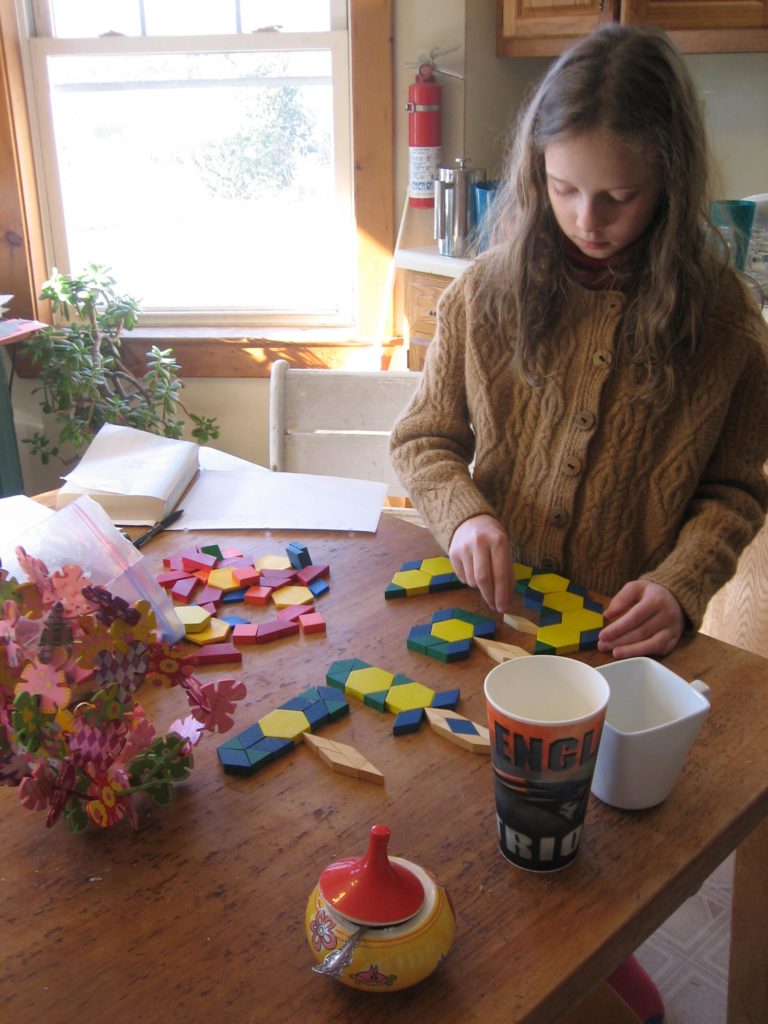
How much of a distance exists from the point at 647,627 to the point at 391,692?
0.29 meters

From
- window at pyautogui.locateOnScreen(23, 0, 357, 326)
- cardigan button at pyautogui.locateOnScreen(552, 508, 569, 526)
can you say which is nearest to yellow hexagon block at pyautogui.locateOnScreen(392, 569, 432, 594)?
cardigan button at pyautogui.locateOnScreen(552, 508, 569, 526)

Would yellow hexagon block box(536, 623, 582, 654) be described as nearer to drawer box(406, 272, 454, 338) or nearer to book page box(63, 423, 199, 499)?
book page box(63, 423, 199, 499)

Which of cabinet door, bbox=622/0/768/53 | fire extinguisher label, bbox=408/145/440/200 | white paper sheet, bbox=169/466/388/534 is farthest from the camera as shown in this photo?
fire extinguisher label, bbox=408/145/440/200

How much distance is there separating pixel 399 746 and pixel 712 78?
2.25 meters

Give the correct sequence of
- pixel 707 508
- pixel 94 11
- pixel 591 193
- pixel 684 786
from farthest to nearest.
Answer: pixel 94 11, pixel 707 508, pixel 591 193, pixel 684 786

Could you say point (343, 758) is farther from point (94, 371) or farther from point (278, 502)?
point (94, 371)

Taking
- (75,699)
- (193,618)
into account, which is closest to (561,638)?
(193,618)

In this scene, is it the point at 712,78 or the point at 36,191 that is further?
the point at 36,191

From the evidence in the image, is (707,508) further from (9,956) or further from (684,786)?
(9,956)

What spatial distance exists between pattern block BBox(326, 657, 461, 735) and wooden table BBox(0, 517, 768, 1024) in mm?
15

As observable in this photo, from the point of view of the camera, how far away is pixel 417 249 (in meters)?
2.70

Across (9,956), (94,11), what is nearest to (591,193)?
(9,956)

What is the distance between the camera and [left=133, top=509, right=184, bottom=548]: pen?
1.33 m

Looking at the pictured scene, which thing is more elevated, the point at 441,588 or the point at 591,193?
the point at 591,193
